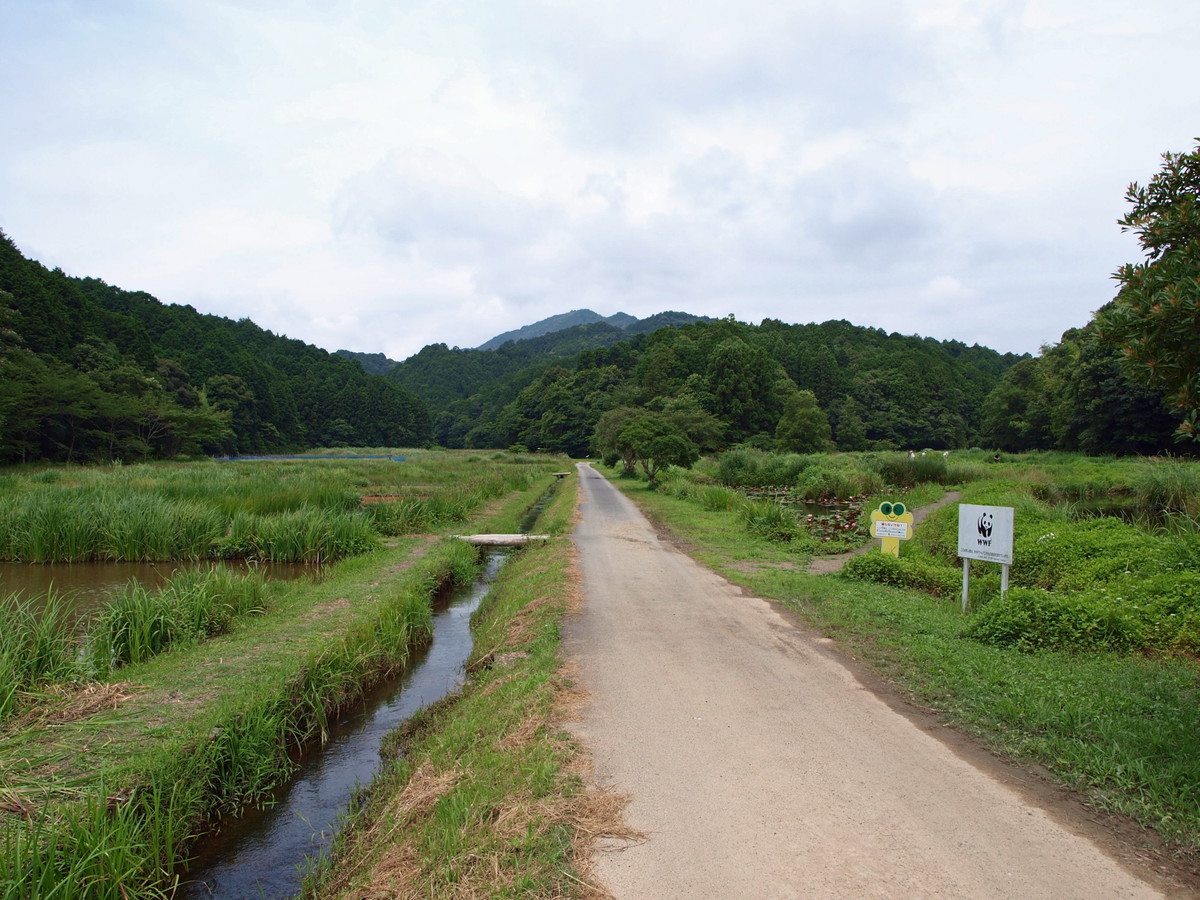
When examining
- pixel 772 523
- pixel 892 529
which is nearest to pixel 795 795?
pixel 892 529

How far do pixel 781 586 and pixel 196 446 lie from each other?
6372cm

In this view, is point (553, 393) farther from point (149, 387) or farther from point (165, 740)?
point (165, 740)

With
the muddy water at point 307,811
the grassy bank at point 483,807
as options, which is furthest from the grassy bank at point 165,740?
the grassy bank at point 483,807

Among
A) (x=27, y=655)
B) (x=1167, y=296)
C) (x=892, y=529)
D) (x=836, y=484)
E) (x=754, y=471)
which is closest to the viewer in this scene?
(x=1167, y=296)

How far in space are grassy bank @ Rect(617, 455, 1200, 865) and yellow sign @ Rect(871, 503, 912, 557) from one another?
0.63 metres

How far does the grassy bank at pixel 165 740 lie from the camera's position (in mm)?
3816

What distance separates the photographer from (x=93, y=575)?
1394 centimetres

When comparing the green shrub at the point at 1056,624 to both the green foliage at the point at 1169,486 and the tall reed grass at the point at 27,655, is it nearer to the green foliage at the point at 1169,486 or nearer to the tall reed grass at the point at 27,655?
the tall reed grass at the point at 27,655

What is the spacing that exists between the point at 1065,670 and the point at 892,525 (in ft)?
18.7

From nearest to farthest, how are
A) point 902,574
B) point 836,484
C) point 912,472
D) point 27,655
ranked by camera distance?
point 27,655 → point 902,574 → point 836,484 → point 912,472

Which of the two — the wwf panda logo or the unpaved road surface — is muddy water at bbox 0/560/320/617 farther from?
the wwf panda logo

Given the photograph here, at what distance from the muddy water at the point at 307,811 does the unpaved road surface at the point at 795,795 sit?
2.10m

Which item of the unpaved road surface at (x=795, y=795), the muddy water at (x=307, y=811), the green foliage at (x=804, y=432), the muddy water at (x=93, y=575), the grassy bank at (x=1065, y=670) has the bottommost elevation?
the muddy water at (x=307, y=811)

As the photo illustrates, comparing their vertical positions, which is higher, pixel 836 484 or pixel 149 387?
pixel 149 387
